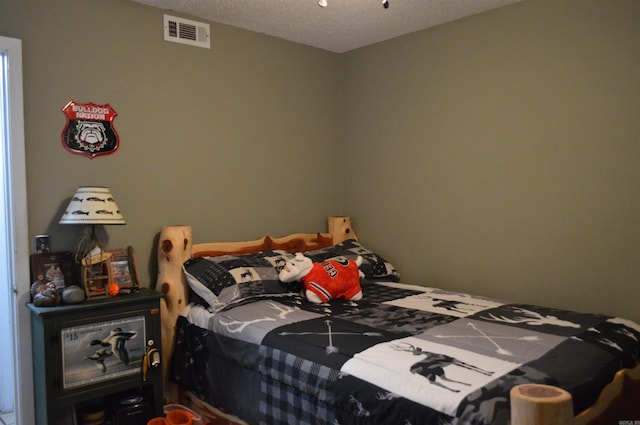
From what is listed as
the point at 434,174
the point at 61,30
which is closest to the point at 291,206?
the point at 434,174

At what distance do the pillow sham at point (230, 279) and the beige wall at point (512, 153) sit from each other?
3.70 ft

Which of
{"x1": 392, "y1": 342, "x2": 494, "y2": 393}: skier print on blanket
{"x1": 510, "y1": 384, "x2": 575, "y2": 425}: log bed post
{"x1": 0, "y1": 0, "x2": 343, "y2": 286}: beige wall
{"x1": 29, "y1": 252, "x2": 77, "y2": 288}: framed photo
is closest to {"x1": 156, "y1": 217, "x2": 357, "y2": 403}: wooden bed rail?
{"x1": 0, "y1": 0, "x2": 343, "y2": 286}: beige wall

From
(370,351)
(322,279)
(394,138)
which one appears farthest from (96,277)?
(394,138)

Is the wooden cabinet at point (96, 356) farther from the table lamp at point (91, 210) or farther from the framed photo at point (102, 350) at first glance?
the table lamp at point (91, 210)

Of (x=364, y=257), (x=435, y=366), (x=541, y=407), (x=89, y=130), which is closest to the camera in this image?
(x=541, y=407)

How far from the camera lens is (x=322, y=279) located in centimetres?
291

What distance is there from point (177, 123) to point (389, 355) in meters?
1.99

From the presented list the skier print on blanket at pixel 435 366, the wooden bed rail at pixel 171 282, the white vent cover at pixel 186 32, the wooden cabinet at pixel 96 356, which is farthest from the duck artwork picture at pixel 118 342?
the white vent cover at pixel 186 32

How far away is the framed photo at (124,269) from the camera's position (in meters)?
2.68

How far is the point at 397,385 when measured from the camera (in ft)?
5.64

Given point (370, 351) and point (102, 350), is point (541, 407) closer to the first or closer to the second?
point (370, 351)

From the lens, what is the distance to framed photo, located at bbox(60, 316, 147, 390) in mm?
2332

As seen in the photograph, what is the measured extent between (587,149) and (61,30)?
293 centimetres

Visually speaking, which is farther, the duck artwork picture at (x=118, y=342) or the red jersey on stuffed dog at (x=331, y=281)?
the red jersey on stuffed dog at (x=331, y=281)
